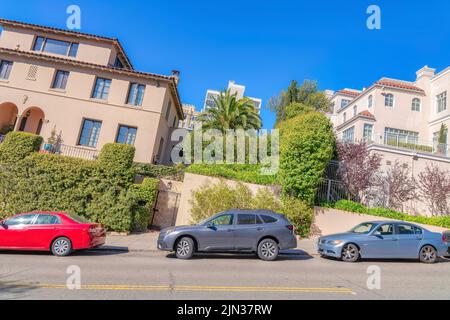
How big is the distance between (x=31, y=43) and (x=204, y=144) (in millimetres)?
16709

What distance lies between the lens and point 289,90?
102 ft

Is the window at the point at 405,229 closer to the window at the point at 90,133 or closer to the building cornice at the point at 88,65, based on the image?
the building cornice at the point at 88,65

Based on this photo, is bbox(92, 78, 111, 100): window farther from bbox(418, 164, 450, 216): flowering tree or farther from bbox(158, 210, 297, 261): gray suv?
bbox(418, 164, 450, 216): flowering tree

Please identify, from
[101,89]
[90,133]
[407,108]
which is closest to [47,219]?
[90,133]

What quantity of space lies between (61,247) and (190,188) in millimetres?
7280

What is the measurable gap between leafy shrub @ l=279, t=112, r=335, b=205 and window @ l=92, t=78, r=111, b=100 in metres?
15.1

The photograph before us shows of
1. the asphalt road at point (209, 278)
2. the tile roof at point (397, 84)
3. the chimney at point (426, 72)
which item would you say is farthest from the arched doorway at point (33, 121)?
the chimney at point (426, 72)

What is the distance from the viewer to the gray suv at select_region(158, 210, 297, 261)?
357 inches

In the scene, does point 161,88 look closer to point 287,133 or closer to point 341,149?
point 287,133

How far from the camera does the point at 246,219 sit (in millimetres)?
9555

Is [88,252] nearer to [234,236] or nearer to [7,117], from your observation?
[234,236]

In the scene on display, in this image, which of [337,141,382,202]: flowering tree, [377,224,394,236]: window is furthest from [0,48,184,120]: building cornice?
[377,224,394,236]: window
